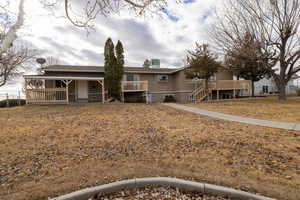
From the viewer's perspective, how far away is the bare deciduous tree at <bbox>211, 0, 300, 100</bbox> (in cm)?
1302

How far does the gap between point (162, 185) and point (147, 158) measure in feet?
3.40

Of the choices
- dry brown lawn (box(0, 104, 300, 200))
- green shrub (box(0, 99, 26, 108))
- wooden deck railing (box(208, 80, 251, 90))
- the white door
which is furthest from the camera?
wooden deck railing (box(208, 80, 251, 90))

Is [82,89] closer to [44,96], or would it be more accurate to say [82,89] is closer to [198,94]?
[44,96]

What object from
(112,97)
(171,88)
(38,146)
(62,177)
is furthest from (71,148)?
(171,88)

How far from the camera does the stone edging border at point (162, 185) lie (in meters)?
2.32

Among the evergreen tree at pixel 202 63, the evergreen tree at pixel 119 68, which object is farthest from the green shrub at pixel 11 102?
the evergreen tree at pixel 202 63

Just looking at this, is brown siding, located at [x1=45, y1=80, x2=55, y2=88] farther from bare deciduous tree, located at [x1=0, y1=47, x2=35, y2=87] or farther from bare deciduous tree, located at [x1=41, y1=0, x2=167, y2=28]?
bare deciduous tree, located at [x1=41, y1=0, x2=167, y2=28]

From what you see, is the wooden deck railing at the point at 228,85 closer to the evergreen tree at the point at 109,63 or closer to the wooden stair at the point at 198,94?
the wooden stair at the point at 198,94

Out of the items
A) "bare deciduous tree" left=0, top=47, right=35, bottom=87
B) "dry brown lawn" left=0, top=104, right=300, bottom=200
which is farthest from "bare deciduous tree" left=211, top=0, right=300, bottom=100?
"bare deciduous tree" left=0, top=47, right=35, bottom=87

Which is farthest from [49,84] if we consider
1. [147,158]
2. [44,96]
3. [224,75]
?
[224,75]

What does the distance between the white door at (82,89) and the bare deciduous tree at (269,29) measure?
14857 millimetres

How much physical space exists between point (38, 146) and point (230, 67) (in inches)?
784

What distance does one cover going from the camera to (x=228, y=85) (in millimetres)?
19297

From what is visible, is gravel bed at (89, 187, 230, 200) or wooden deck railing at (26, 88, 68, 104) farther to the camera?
wooden deck railing at (26, 88, 68, 104)
